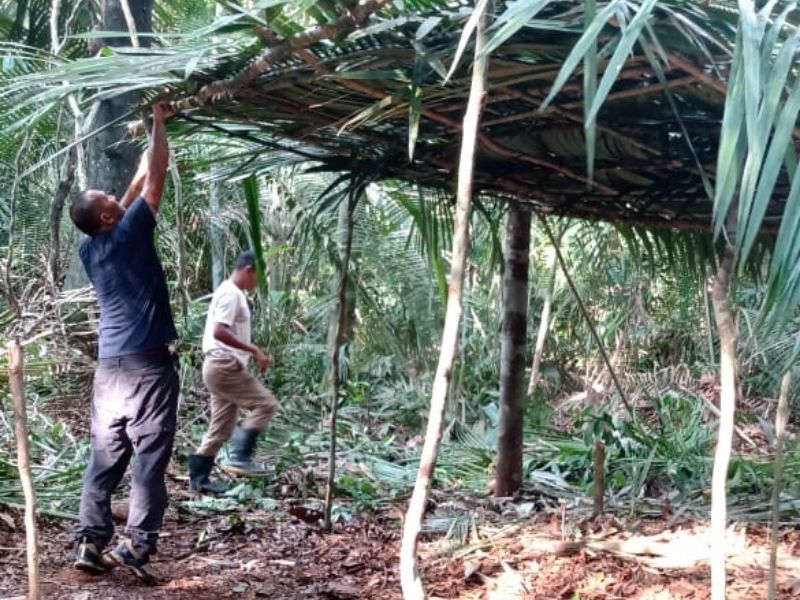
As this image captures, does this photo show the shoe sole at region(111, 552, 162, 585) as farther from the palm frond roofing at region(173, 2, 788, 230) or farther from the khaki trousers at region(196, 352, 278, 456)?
the khaki trousers at region(196, 352, 278, 456)

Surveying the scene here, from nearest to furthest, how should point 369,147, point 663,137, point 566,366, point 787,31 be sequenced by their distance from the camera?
1. point 787,31
2. point 663,137
3. point 369,147
4. point 566,366

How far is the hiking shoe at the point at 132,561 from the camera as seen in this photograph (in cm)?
337

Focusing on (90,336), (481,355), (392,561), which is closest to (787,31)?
(392,561)

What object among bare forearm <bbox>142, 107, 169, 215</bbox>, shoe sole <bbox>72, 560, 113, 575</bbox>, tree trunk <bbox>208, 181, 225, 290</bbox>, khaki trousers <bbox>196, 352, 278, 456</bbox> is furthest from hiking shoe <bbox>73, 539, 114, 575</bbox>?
tree trunk <bbox>208, 181, 225, 290</bbox>

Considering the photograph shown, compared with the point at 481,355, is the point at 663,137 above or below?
above

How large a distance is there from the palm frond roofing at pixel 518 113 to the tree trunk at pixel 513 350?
251mm

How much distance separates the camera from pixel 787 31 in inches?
96.4

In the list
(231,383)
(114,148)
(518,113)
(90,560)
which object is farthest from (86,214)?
(231,383)

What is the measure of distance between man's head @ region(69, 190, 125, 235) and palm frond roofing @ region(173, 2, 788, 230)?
1.60 ft

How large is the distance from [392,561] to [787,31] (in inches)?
107

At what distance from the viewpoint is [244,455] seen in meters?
5.61

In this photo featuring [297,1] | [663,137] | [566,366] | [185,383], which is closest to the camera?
[297,1]

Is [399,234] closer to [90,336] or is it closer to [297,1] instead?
[90,336]

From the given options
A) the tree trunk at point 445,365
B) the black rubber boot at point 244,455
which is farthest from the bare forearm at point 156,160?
the black rubber boot at point 244,455
